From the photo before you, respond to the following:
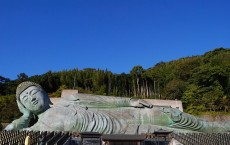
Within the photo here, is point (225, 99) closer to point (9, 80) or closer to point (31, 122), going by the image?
point (31, 122)

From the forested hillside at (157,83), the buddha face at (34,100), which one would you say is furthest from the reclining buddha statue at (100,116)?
the forested hillside at (157,83)

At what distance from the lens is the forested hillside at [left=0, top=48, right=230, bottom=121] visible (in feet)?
81.1

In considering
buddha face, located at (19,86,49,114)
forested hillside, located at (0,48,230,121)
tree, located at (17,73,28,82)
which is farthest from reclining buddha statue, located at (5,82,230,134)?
tree, located at (17,73,28,82)

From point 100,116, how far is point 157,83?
24.5 metres

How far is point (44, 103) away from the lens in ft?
35.2

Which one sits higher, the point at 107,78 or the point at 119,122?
the point at 107,78

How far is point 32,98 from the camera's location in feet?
35.0

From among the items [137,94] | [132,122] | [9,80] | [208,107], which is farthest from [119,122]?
[9,80]

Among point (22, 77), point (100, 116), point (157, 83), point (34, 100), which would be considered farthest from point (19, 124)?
point (157, 83)

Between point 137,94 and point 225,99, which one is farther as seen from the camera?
point 137,94

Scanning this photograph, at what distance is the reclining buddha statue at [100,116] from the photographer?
399 inches

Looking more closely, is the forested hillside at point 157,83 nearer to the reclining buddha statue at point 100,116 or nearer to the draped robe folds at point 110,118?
the reclining buddha statue at point 100,116

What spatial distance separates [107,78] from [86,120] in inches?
757

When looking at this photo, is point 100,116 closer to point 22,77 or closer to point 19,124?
point 19,124
